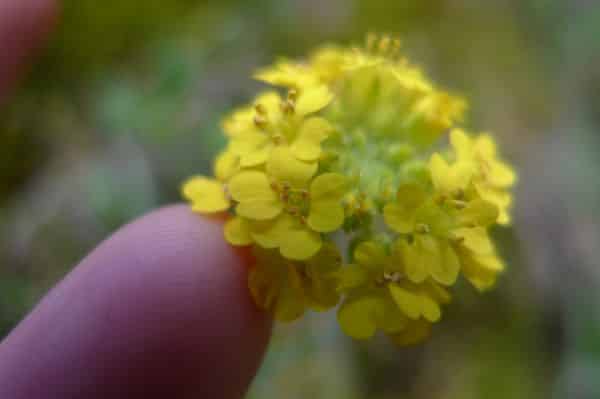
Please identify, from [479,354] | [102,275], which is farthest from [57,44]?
[479,354]

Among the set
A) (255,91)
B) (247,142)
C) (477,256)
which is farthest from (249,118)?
(255,91)

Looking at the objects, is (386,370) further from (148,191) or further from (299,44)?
(299,44)

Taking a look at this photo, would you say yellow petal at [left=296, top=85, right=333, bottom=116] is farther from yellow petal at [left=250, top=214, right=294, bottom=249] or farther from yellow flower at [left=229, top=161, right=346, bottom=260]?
yellow petal at [left=250, top=214, right=294, bottom=249]

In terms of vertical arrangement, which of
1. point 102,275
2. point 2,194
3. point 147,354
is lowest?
point 147,354

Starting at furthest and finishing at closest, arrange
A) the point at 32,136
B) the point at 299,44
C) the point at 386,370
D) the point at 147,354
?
the point at 299,44, the point at 32,136, the point at 386,370, the point at 147,354

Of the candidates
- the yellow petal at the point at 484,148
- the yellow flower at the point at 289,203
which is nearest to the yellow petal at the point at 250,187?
the yellow flower at the point at 289,203

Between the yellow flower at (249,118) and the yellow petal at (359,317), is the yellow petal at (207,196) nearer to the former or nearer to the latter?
the yellow flower at (249,118)

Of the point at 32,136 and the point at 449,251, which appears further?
the point at 32,136
